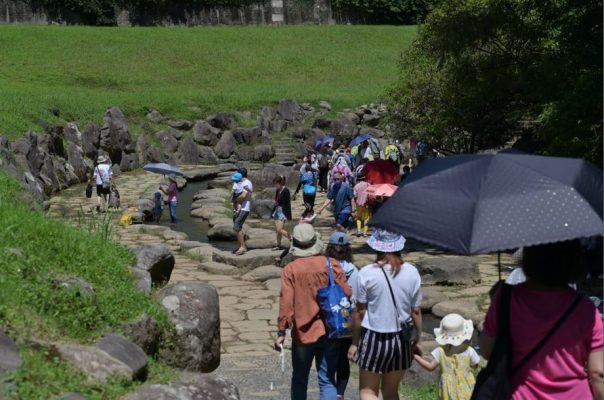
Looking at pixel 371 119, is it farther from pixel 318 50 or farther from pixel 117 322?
pixel 117 322

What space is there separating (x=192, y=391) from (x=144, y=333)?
1.16 meters

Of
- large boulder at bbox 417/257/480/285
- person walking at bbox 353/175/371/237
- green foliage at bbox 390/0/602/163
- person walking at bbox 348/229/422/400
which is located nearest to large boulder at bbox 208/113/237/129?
green foliage at bbox 390/0/602/163

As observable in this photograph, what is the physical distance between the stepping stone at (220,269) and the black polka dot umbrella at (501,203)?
1014 cm

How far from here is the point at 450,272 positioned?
13875mm

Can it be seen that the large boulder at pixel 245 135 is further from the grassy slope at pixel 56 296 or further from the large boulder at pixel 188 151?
the grassy slope at pixel 56 296

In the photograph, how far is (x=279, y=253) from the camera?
1608 cm

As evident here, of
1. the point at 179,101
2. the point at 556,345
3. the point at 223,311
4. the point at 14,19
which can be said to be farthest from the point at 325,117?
the point at 556,345

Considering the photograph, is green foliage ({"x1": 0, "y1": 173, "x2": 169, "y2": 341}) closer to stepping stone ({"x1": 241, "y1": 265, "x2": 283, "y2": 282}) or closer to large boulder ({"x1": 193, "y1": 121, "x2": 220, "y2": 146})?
stepping stone ({"x1": 241, "y1": 265, "x2": 283, "y2": 282})

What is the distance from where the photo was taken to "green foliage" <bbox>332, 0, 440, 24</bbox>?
59375 mm

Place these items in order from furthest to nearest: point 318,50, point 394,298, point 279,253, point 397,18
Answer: point 397,18 → point 318,50 → point 279,253 → point 394,298

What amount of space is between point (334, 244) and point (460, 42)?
11290 mm

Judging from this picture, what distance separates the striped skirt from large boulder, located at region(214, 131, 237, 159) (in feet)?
96.7

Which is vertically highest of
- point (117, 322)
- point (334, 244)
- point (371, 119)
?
point (334, 244)

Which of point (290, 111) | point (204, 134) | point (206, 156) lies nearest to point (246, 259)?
point (206, 156)
